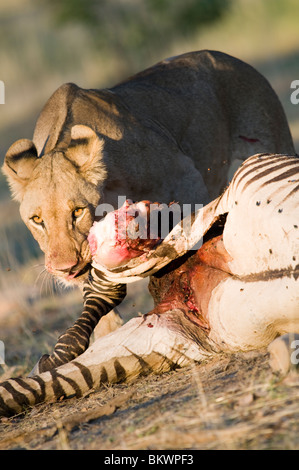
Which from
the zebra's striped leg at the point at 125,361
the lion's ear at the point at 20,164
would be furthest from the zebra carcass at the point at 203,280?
the lion's ear at the point at 20,164

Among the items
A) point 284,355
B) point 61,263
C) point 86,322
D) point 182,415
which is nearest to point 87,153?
point 61,263

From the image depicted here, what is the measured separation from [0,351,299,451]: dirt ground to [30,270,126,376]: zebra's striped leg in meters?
0.32

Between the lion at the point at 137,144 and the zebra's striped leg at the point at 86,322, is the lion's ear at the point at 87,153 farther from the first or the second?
the zebra's striped leg at the point at 86,322

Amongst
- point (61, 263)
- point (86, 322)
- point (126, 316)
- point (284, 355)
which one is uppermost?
point (61, 263)

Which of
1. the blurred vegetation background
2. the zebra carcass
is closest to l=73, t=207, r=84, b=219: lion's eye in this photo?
the zebra carcass

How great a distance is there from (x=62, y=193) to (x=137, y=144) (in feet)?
3.32

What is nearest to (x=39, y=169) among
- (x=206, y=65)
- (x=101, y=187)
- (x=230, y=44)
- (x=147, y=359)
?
(x=101, y=187)

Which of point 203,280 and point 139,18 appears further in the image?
point 139,18

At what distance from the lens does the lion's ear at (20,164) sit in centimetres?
493

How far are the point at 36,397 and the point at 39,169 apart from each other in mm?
1685

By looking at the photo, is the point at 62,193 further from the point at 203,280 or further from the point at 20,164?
the point at 203,280

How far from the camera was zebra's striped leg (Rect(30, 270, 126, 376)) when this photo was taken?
3904 millimetres

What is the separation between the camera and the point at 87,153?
4.81m
